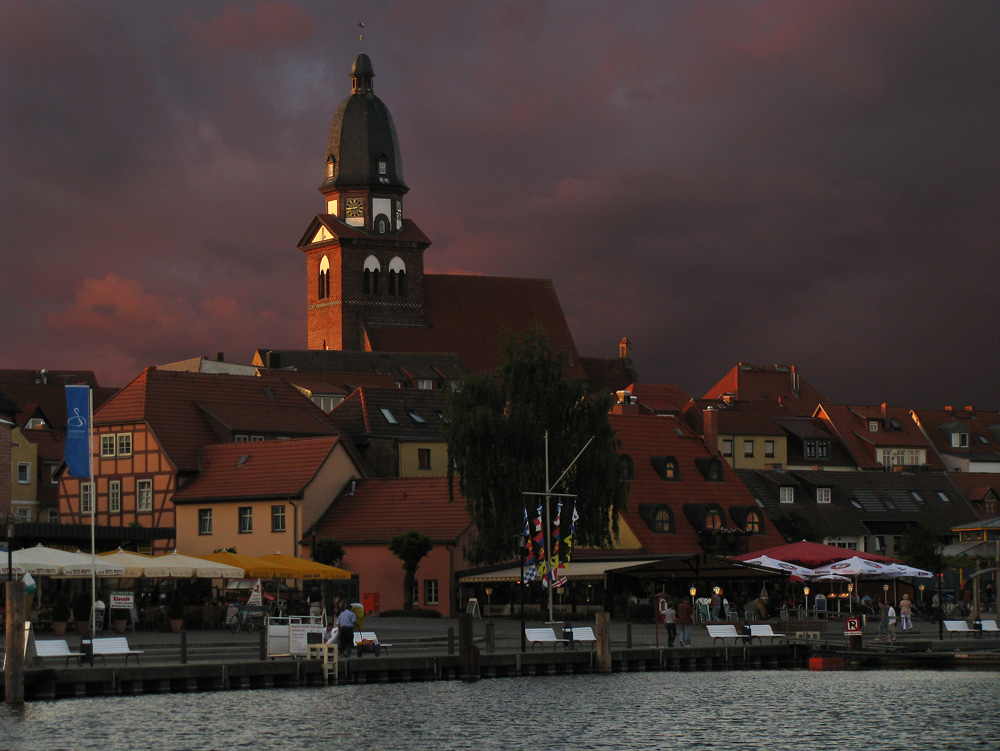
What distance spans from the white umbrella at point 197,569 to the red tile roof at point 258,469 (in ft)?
65.2

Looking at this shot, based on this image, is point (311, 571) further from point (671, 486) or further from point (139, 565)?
point (671, 486)

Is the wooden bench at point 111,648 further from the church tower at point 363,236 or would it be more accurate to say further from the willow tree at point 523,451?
the church tower at point 363,236

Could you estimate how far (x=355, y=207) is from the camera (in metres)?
154

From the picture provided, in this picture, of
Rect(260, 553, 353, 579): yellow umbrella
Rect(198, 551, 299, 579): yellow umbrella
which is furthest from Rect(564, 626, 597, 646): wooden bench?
Rect(198, 551, 299, 579): yellow umbrella

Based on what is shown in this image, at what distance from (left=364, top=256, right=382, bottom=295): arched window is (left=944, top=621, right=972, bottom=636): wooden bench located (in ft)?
321

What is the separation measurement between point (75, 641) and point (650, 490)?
3430 centimetres

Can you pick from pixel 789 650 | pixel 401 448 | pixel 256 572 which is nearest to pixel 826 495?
pixel 401 448

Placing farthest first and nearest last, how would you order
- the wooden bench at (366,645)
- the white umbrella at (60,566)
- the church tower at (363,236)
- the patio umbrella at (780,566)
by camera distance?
the church tower at (363,236)
the patio umbrella at (780,566)
the white umbrella at (60,566)
the wooden bench at (366,645)

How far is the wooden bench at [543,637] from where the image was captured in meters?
50.4

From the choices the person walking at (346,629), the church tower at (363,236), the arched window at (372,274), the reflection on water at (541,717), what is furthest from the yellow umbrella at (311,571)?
A: the arched window at (372,274)

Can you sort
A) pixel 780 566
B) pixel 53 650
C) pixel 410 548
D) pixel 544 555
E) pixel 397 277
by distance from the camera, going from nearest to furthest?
1. pixel 53 650
2. pixel 780 566
3. pixel 544 555
4. pixel 410 548
5. pixel 397 277

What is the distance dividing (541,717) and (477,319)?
11408 cm

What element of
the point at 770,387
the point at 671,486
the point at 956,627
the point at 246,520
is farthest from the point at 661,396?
the point at 956,627

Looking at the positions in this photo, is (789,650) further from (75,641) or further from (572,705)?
(75,641)
